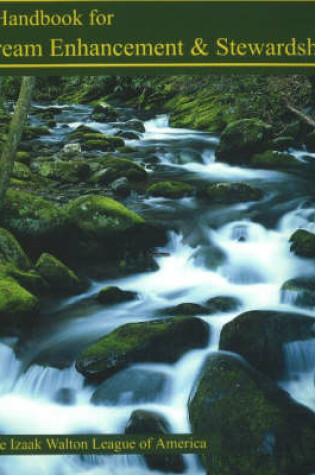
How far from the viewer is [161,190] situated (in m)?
11.6

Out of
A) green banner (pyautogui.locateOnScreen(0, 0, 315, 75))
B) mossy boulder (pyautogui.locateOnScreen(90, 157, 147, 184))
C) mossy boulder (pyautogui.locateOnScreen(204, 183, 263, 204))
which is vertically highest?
green banner (pyautogui.locateOnScreen(0, 0, 315, 75))

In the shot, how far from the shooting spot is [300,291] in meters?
6.86

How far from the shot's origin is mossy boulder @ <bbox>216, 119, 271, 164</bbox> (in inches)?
570

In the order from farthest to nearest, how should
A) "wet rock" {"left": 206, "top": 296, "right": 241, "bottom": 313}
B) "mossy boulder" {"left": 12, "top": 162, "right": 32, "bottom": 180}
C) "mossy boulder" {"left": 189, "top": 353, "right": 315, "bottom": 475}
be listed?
"mossy boulder" {"left": 12, "top": 162, "right": 32, "bottom": 180} → "wet rock" {"left": 206, "top": 296, "right": 241, "bottom": 313} → "mossy boulder" {"left": 189, "top": 353, "right": 315, "bottom": 475}

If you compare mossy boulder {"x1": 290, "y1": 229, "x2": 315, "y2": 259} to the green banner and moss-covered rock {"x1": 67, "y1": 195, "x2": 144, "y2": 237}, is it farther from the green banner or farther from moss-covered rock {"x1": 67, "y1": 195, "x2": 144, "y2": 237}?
the green banner

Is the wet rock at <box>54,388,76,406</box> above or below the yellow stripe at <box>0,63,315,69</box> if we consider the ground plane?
below

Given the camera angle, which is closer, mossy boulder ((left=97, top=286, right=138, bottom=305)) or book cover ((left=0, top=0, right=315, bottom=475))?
book cover ((left=0, top=0, right=315, bottom=475))

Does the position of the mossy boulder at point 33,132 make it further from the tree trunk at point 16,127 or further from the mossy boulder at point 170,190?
the tree trunk at point 16,127

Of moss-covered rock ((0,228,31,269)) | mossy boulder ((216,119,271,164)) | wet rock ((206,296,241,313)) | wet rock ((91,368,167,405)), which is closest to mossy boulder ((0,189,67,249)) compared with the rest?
moss-covered rock ((0,228,31,269))

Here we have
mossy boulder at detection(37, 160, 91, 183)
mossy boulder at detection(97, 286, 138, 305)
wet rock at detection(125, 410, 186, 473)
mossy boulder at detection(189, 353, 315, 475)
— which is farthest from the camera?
mossy boulder at detection(37, 160, 91, 183)

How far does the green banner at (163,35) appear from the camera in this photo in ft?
12.3

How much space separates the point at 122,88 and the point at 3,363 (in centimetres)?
2570

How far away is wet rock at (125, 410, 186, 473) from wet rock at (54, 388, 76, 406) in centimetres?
87

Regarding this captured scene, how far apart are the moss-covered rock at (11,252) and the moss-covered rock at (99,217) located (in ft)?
4.84
